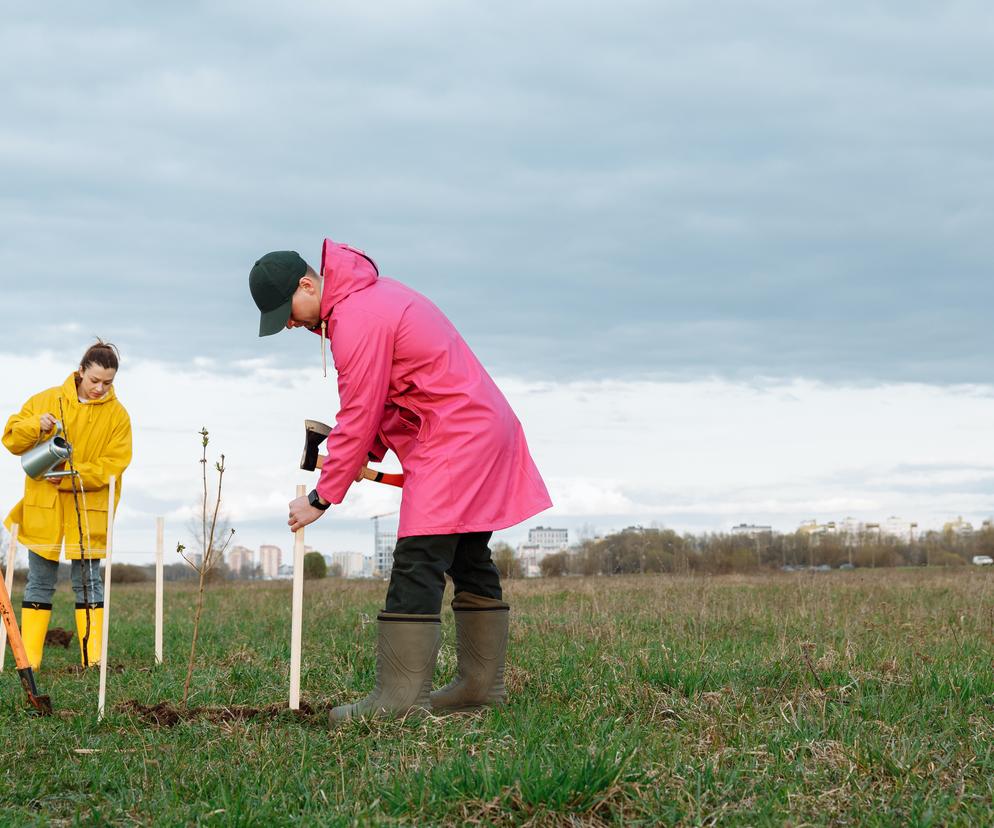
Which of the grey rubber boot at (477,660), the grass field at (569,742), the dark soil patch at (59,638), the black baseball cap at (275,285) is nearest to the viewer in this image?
the grass field at (569,742)

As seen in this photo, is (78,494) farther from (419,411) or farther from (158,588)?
(419,411)

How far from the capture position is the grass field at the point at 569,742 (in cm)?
313

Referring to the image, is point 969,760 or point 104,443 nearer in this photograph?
point 969,760

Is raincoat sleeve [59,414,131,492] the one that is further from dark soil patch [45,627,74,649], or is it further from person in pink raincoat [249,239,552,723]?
person in pink raincoat [249,239,552,723]

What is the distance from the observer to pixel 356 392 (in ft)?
15.3

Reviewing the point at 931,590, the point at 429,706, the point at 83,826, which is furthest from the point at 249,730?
the point at 931,590

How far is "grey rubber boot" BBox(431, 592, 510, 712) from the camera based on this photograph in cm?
507

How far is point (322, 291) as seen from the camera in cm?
487

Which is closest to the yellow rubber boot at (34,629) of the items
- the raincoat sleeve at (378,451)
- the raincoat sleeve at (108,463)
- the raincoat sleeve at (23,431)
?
the raincoat sleeve at (108,463)

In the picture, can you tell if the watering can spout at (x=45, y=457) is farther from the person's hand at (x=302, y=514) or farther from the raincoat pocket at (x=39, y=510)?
the person's hand at (x=302, y=514)

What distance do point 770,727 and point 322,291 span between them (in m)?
2.82

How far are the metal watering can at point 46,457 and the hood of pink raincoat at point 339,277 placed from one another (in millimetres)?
3280

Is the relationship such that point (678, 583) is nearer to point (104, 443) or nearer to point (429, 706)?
point (104, 443)

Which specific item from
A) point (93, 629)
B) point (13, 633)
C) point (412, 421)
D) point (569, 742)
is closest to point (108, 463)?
point (93, 629)
